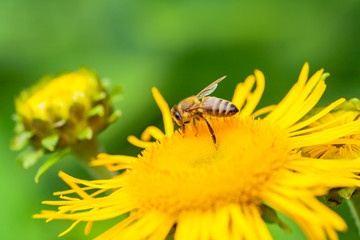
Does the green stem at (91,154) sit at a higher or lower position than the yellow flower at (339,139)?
higher

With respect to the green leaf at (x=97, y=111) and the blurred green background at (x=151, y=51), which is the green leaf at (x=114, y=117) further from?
the blurred green background at (x=151, y=51)

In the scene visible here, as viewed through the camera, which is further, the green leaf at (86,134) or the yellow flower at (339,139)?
the green leaf at (86,134)

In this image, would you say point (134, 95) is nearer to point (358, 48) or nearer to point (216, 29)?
point (216, 29)

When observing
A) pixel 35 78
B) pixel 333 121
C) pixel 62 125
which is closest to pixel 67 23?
pixel 35 78

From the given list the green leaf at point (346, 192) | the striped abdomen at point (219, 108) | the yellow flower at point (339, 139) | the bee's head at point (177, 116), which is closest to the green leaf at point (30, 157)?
the bee's head at point (177, 116)

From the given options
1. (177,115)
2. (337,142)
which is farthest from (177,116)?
(337,142)

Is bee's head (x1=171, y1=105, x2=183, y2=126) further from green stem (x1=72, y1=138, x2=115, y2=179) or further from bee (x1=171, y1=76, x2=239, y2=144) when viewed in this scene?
green stem (x1=72, y1=138, x2=115, y2=179)

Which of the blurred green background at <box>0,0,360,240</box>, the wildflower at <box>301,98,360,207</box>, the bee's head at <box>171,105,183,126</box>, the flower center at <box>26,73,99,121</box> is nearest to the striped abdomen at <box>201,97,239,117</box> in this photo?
the bee's head at <box>171,105,183,126</box>
